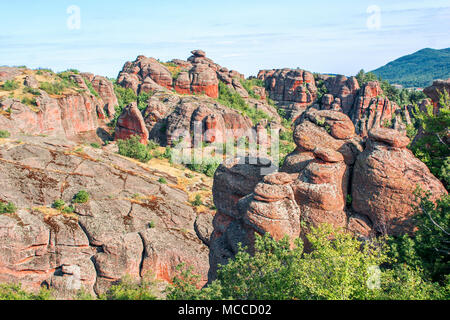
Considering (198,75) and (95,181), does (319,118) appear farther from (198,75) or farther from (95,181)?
(198,75)

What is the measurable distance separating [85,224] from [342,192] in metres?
19.9

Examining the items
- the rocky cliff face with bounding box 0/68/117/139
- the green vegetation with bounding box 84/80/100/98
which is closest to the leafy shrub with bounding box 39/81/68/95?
the rocky cliff face with bounding box 0/68/117/139

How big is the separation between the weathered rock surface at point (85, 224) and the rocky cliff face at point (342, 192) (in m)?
7.72

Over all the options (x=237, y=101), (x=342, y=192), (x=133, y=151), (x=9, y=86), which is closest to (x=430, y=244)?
(x=342, y=192)

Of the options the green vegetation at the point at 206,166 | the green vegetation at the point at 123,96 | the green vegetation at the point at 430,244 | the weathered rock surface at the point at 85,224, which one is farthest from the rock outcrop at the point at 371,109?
the green vegetation at the point at 430,244

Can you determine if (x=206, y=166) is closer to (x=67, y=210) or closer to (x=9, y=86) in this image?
(x=67, y=210)

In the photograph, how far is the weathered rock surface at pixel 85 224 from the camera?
70.2 ft

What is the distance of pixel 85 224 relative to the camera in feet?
81.4

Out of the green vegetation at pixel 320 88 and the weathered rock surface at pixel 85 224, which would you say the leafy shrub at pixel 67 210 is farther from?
the green vegetation at pixel 320 88

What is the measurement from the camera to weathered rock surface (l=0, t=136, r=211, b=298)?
70.2 ft

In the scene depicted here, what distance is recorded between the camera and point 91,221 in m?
25.2

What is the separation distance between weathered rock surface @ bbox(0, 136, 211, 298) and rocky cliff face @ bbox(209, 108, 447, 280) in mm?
7725

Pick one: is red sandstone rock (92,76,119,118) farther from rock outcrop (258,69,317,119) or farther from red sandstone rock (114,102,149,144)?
rock outcrop (258,69,317,119)
